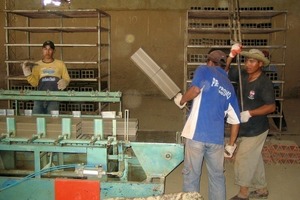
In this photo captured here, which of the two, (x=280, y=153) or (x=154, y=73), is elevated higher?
(x=154, y=73)

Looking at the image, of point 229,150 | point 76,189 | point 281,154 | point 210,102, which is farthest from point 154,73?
point 281,154

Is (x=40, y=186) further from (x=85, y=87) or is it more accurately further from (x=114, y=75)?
(x=114, y=75)

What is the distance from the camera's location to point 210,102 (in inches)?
127

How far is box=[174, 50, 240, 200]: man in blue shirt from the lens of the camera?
10.6ft

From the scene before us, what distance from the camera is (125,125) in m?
3.36

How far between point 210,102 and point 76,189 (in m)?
1.41

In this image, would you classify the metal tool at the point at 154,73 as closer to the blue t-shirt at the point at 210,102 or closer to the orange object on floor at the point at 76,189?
the blue t-shirt at the point at 210,102

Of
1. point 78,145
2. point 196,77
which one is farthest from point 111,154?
point 196,77

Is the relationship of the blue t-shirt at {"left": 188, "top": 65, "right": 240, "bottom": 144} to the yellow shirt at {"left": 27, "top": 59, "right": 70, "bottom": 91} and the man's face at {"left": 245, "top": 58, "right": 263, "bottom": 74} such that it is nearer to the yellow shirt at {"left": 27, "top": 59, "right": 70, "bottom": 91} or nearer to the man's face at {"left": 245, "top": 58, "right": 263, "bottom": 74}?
the man's face at {"left": 245, "top": 58, "right": 263, "bottom": 74}

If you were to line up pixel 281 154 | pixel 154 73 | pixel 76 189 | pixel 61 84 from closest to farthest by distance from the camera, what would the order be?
1. pixel 76 189
2. pixel 154 73
3. pixel 61 84
4. pixel 281 154

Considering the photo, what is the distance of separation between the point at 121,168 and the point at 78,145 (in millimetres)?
463

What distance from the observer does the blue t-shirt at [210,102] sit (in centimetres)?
322

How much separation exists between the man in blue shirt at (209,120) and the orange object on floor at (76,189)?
87 cm

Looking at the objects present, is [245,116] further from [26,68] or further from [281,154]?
[26,68]
